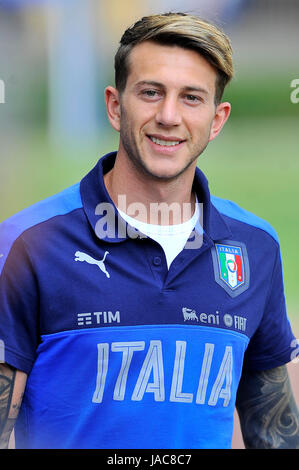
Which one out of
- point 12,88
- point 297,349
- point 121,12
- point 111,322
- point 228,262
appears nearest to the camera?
point 111,322

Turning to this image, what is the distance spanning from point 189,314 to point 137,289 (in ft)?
0.47

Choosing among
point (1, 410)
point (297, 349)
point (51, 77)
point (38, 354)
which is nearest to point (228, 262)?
point (297, 349)

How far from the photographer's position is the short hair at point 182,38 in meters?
1.80

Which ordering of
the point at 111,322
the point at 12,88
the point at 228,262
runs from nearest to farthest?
the point at 111,322, the point at 228,262, the point at 12,88

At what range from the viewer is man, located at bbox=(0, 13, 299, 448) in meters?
1.75

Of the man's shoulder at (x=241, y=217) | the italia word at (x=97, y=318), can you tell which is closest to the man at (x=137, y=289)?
the italia word at (x=97, y=318)

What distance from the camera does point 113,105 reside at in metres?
1.93

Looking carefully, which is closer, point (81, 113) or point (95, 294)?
point (95, 294)

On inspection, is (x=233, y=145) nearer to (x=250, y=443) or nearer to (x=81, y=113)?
(x=81, y=113)

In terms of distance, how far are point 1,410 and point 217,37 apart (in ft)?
3.42

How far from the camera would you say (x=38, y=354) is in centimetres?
177

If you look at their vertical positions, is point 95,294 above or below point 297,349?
above

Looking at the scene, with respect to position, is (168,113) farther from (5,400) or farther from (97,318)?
(5,400)

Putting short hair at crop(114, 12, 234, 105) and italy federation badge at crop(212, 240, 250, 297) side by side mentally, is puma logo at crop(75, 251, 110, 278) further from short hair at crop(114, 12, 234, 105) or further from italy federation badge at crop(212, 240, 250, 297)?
short hair at crop(114, 12, 234, 105)
